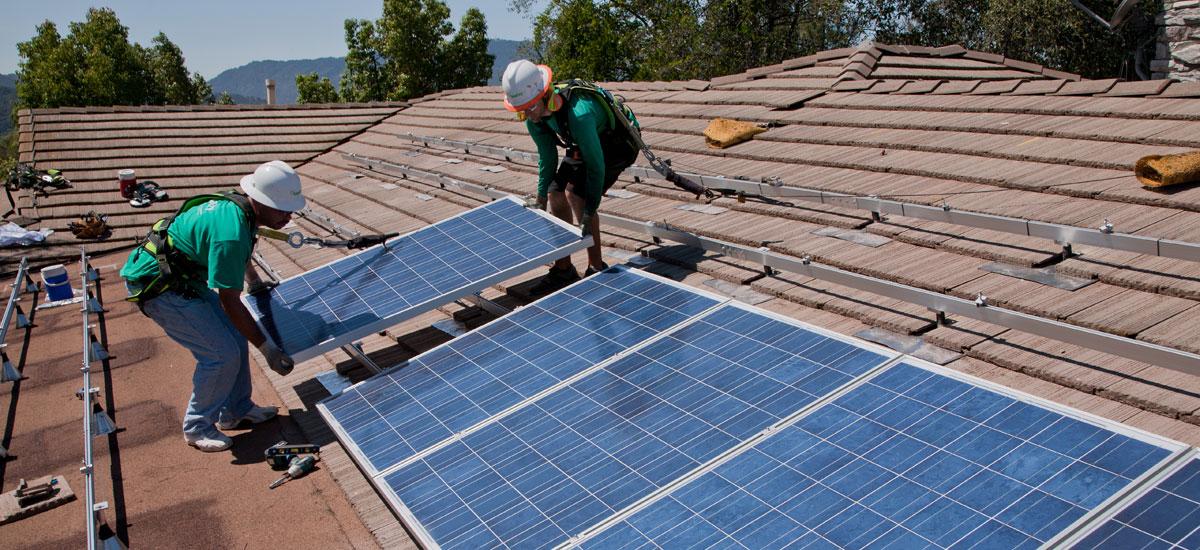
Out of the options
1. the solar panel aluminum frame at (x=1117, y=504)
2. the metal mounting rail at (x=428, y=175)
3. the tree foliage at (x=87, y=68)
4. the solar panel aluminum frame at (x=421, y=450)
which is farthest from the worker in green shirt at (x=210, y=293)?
the tree foliage at (x=87, y=68)

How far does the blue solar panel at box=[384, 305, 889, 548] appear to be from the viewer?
13.4 feet

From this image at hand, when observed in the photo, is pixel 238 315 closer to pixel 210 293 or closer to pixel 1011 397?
pixel 210 293

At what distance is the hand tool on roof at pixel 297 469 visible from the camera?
5.48 meters

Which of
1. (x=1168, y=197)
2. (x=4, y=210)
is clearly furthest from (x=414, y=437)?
(x=4, y=210)

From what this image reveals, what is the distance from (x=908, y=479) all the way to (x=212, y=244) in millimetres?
4387

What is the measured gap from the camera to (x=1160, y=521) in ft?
10.0

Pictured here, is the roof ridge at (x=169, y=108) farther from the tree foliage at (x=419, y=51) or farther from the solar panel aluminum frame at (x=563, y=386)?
the tree foliage at (x=419, y=51)

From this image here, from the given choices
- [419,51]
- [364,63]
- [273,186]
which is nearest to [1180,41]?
[273,186]

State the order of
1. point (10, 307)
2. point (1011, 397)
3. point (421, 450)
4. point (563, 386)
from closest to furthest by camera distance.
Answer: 1. point (1011, 397)
2. point (421, 450)
3. point (563, 386)
4. point (10, 307)

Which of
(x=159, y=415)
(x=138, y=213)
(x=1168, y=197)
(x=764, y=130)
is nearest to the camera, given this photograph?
(x=1168, y=197)

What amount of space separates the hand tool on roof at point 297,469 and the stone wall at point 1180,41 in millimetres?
24046

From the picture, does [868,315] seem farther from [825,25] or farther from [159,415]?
[825,25]

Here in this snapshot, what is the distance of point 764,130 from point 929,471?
7.39m

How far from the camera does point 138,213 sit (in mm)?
14930
